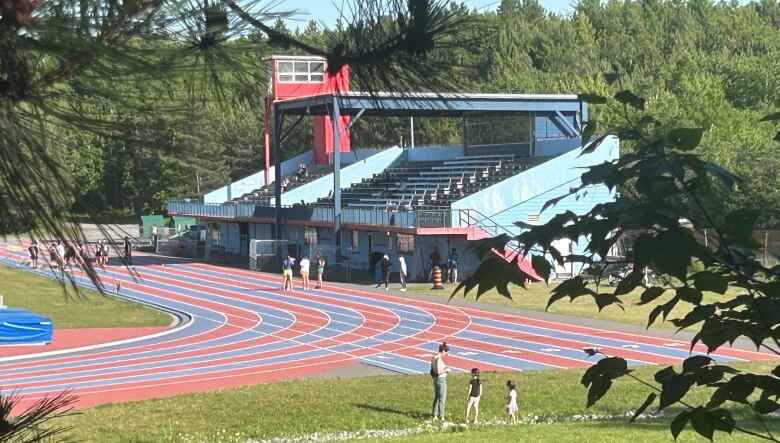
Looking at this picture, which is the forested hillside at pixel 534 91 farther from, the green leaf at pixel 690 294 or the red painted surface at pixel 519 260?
the red painted surface at pixel 519 260

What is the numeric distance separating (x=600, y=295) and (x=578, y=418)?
14611mm

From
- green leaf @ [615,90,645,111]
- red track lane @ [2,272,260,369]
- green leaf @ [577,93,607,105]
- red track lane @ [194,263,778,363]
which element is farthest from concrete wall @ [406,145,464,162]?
green leaf @ [615,90,645,111]

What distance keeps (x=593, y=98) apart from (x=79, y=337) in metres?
29.9

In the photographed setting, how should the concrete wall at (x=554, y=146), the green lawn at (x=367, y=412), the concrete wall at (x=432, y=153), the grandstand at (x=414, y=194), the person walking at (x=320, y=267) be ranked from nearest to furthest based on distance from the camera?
the green lawn at (x=367, y=412)
the person walking at (x=320, y=267)
the grandstand at (x=414, y=194)
the concrete wall at (x=554, y=146)
the concrete wall at (x=432, y=153)

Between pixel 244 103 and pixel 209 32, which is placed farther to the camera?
pixel 244 103

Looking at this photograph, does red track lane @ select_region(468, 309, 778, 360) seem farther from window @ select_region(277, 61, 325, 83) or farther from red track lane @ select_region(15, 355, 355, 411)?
window @ select_region(277, 61, 325, 83)

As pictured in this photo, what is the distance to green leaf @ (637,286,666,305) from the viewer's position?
156 inches

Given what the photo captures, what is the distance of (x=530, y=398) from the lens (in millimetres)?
19922

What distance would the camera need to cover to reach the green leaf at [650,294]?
13.0 feet

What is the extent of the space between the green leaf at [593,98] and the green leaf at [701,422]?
42.0 inches

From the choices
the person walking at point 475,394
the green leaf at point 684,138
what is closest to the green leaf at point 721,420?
the green leaf at point 684,138

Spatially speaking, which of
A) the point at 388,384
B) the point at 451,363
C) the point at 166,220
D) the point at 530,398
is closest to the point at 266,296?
the point at 451,363

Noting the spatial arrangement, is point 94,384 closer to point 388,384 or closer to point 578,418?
point 388,384

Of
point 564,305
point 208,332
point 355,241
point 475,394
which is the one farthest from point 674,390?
point 355,241
